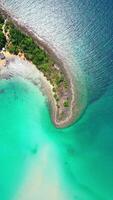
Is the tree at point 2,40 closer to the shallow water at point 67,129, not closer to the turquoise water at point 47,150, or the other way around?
the shallow water at point 67,129

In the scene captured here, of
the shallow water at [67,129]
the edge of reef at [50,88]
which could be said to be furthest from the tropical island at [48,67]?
the shallow water at [67,129]

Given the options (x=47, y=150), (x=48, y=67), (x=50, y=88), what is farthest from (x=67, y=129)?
(x=48, y=67)

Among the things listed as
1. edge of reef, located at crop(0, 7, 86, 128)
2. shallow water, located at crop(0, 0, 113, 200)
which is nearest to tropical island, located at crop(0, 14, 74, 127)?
edge of reef, located at crop(0, 7, 86, 128)

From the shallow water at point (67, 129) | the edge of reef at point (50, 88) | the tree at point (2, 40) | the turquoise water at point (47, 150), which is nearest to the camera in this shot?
the turquoise water at point (47, 150)

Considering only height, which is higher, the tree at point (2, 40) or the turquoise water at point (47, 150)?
the tree at point (2, 40)

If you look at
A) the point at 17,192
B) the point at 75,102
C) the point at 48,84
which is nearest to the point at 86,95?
the point at 75,102

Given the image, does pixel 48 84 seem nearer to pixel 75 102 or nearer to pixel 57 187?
pixel 75 102

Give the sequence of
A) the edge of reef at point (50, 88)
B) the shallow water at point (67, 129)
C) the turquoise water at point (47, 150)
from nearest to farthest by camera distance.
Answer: the turquoise water at point (47, 150) < the shallow water at point (67, 129) < the edge of reef at point (50, 88)
